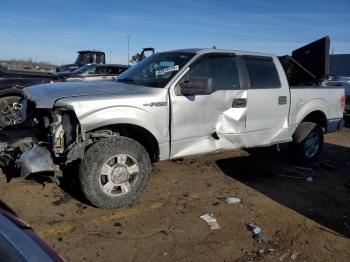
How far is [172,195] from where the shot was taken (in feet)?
17.1

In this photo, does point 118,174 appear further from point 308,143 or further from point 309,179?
point 308,143

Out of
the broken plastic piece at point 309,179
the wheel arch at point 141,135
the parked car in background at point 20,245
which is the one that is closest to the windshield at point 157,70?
the wheel arch at point 141,135

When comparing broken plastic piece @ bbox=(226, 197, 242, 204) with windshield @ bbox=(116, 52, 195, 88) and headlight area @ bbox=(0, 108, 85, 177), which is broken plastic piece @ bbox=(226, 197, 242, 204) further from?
headlight area @ bbox=(0, 108, 85, 177)

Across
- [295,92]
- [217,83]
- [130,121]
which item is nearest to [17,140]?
[130,121]

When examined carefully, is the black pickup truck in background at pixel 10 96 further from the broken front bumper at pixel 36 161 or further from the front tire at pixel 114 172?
the front tire at pixel 114 172

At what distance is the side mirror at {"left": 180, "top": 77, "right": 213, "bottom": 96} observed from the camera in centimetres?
486

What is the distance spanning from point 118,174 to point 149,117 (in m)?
0.76

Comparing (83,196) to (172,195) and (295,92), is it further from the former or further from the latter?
(295,92)

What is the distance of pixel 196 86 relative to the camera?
4887 mm

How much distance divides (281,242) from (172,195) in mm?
1642

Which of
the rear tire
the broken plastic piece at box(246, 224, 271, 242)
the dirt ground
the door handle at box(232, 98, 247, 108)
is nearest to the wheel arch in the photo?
the dirt ground

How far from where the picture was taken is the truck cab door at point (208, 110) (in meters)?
5.06

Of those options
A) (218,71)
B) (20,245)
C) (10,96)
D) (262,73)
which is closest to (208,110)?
(218,71)

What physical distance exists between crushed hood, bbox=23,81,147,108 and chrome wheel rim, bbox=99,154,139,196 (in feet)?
2.55
